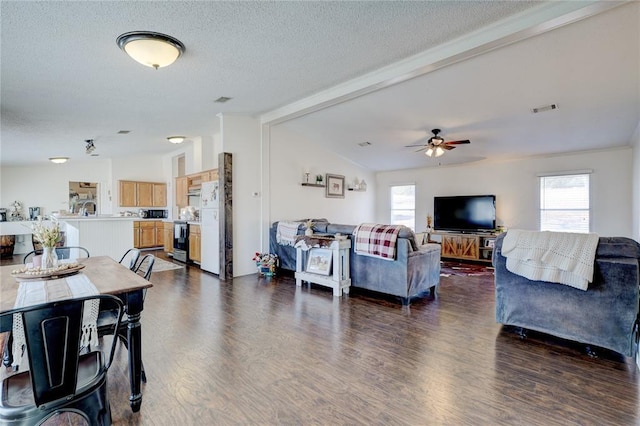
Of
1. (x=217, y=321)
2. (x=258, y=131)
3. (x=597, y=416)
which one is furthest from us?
(x=258, y=131)

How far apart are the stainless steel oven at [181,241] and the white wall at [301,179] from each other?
2.13 meters

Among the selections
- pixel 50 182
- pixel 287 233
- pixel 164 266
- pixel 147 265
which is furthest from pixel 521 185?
pixel 50 182

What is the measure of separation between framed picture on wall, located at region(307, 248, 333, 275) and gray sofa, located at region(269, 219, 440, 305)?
31 centimetres

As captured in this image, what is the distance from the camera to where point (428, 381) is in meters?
2.19

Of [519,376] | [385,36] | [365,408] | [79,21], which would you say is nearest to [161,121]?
[79,21]

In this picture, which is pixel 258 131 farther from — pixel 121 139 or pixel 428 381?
pixel 428 381

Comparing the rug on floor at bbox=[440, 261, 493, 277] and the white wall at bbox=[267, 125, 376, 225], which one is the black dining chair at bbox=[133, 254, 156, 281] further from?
the rug on floor at bbox=[440, 261, 493, 277]

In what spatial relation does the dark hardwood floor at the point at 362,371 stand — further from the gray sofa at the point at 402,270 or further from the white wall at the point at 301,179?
the white wall at the point at 301,179

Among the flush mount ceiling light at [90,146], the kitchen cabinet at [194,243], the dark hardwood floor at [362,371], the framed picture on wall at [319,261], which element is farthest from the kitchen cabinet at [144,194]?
the framed picture on wall at [319,261]

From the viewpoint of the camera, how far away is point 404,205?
8.62 m

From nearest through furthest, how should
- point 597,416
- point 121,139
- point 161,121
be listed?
1. point 597,416
2. point 161,121
3. point 121,139

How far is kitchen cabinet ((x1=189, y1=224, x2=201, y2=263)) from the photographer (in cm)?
638

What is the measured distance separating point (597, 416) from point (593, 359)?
2.89 ft

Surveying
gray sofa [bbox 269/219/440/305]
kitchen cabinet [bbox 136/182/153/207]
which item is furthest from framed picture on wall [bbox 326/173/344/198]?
kitchen cabinet [bbox 136/182/153/207]
